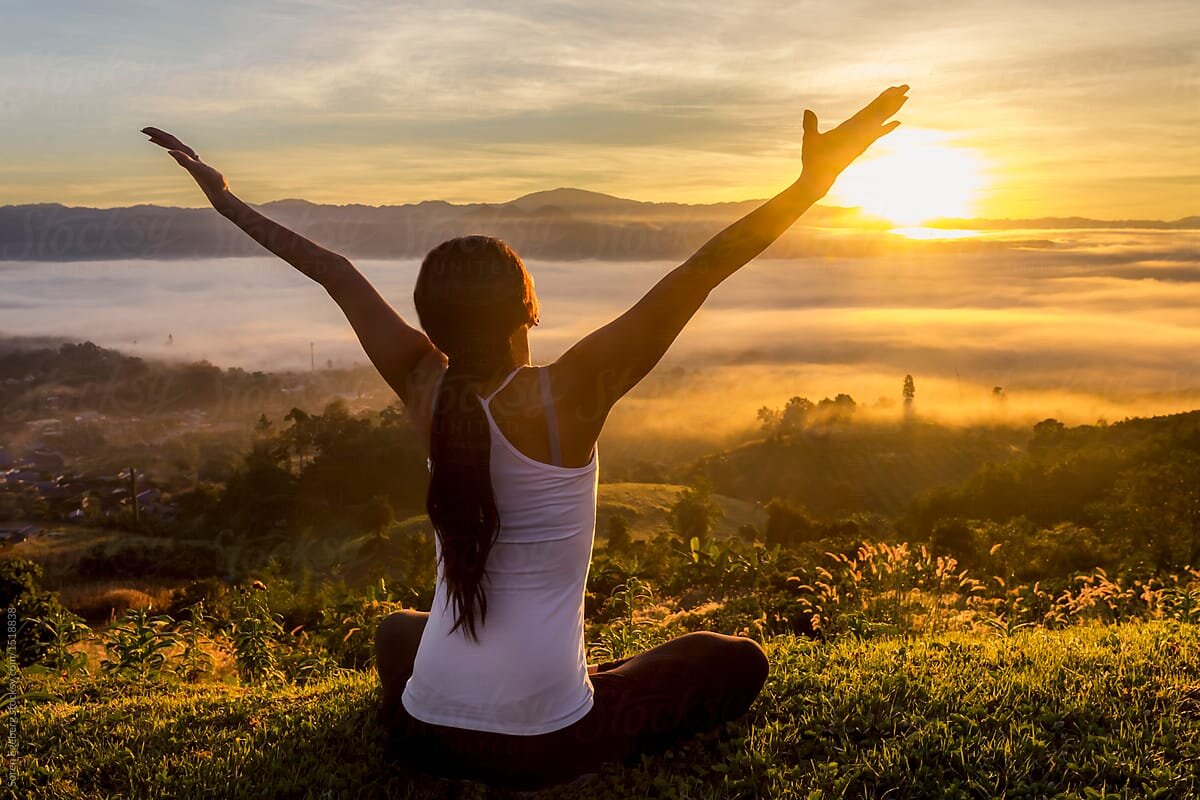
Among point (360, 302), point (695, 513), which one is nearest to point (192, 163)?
point (360, 302)

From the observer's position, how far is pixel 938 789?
402 cm

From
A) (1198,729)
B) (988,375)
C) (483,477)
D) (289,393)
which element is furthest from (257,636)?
(988,375)

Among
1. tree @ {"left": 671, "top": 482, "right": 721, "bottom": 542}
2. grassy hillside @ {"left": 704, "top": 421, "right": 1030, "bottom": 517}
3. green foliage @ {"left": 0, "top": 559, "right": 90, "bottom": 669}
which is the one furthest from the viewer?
grassy hillside @ {"left": 704, "top": 421, "right": 1030, "bottom": 517}

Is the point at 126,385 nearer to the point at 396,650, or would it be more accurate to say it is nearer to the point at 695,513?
the point at 695,513

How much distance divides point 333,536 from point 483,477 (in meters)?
60.8

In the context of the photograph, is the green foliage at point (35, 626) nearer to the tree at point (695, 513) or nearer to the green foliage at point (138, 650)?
the green foliage at point (138, 650)

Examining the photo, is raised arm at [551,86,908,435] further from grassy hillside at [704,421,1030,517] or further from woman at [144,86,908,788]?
grassy hillside at [704,421,1030,517]

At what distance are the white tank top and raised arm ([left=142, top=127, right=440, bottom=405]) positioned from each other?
0.36 m

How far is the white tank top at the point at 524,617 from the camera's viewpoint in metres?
3.38

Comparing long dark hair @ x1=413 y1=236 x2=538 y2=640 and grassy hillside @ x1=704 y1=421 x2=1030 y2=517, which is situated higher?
long dark hair @ x1=413 y1=236 x2=538 y2=640

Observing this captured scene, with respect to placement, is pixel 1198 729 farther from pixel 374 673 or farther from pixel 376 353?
pixel 374 673

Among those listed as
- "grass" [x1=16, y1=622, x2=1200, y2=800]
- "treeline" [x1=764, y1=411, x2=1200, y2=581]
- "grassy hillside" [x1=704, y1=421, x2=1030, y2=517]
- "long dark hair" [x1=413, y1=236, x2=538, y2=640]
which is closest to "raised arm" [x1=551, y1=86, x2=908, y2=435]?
"long dark hair" [x1=413, y1=236, x2=538, y2=640]

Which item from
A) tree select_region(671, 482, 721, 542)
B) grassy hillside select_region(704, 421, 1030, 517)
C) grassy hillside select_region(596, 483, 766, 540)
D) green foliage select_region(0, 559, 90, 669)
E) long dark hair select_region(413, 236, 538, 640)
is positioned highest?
long dark hair select_region(413, 236, 538, 640)

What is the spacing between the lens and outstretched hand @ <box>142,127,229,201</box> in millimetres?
4441
